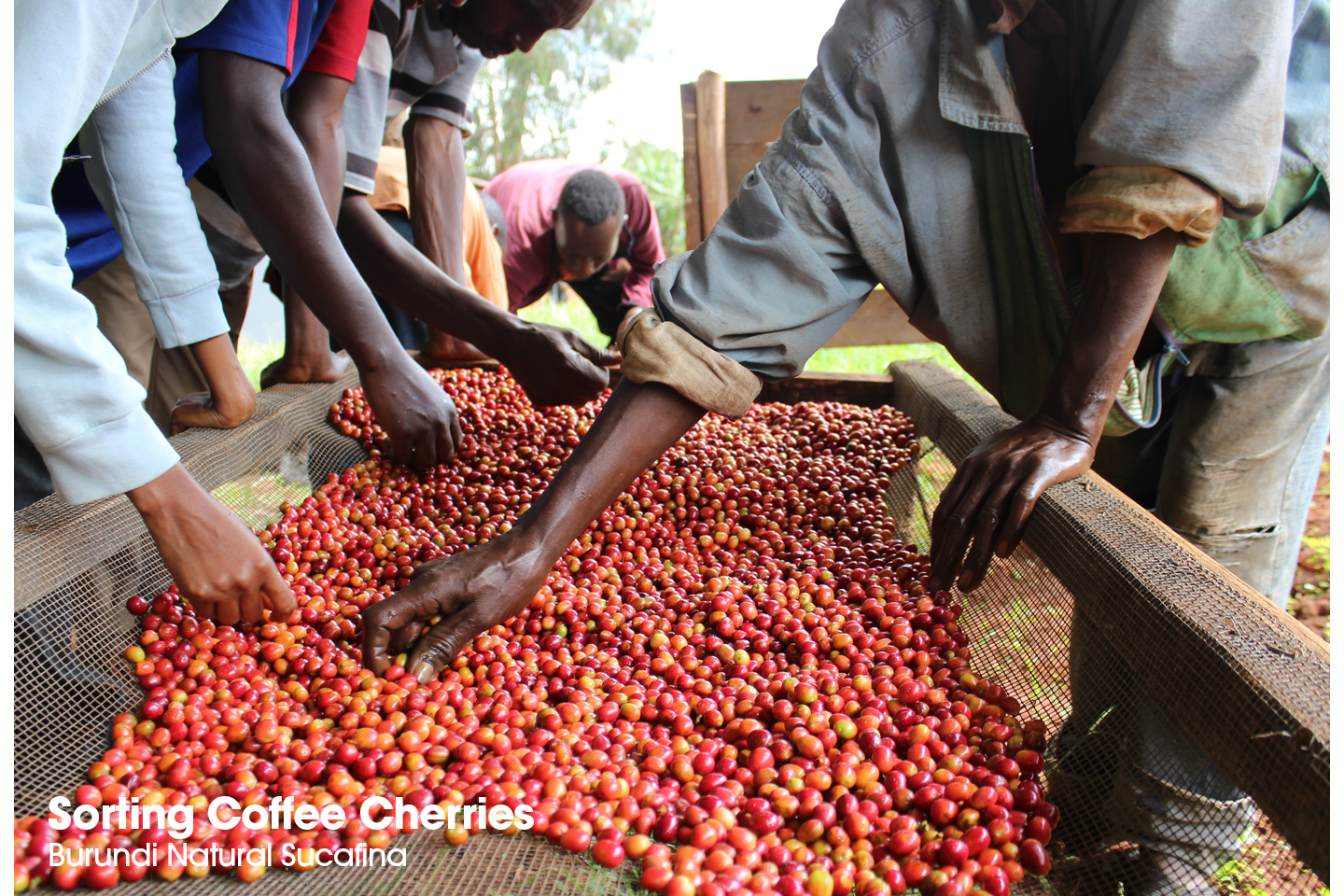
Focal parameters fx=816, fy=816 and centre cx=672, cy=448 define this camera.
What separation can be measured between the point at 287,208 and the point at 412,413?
0.60 meters

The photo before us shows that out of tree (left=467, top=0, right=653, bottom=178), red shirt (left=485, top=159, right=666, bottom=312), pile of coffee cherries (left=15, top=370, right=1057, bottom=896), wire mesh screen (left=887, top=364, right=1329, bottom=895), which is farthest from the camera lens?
tree (left=467, top=0, right=653, bottom=178)

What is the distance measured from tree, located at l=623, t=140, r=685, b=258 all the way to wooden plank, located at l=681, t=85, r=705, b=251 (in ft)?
27.7

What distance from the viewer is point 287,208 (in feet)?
6.11

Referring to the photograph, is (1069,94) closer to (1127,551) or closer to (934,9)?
(934,9)

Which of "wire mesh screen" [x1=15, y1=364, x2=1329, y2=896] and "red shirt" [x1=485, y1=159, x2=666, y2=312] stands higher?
"wire mesh screen" [x1=15, y1=364, x2=1329, y2=896]

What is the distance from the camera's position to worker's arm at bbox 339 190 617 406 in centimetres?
256

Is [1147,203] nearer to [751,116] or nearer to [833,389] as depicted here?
[833,389]

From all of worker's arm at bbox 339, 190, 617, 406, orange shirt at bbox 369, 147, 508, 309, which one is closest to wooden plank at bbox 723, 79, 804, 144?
orange shirt at bbox 369, 147, 508, 309

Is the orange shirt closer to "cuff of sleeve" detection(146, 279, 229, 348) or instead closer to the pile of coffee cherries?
"cuff of sleeve" detection(146, 279, 229, 348)

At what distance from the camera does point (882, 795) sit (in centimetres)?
123

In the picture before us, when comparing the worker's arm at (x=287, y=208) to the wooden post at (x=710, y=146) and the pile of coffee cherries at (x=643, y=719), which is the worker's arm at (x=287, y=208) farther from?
the wooden post at (x=710, y=146)

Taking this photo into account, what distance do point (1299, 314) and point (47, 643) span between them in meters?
2.44

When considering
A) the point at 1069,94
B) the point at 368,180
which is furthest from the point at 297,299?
the point at 1069,94

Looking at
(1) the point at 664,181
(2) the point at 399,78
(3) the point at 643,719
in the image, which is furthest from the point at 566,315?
(3) the point at 643,719
